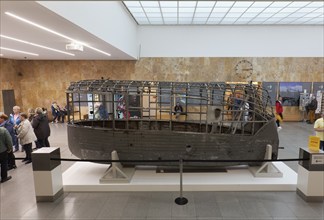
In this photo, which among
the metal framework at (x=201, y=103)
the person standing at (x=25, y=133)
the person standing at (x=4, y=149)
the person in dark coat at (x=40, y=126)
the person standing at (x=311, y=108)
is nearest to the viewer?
the metal framework at (x=201, y=103)

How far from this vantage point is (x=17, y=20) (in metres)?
4.57

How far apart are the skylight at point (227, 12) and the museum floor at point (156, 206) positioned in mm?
8472

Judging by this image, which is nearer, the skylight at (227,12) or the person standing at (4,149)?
the person standing at (4,149)

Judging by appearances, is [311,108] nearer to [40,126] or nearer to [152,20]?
[152,20]

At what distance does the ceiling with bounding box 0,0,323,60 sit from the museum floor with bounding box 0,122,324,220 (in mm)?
3844

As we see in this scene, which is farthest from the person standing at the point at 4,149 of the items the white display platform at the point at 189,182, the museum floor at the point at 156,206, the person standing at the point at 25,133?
the white display platform at the point at 189,182

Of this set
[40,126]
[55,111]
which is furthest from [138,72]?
[40,126]

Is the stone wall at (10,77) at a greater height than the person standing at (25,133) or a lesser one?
greater

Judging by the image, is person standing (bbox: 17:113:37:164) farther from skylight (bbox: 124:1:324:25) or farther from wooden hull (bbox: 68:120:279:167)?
skylight (bbox: 124:1:324:25)

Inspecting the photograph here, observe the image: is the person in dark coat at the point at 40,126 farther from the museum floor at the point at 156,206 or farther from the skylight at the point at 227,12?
the skylight at the point at 227,12

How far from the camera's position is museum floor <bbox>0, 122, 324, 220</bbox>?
3883mm

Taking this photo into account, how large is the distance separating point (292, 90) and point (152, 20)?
9.60 m

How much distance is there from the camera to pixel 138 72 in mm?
13531

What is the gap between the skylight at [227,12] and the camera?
388 inches
